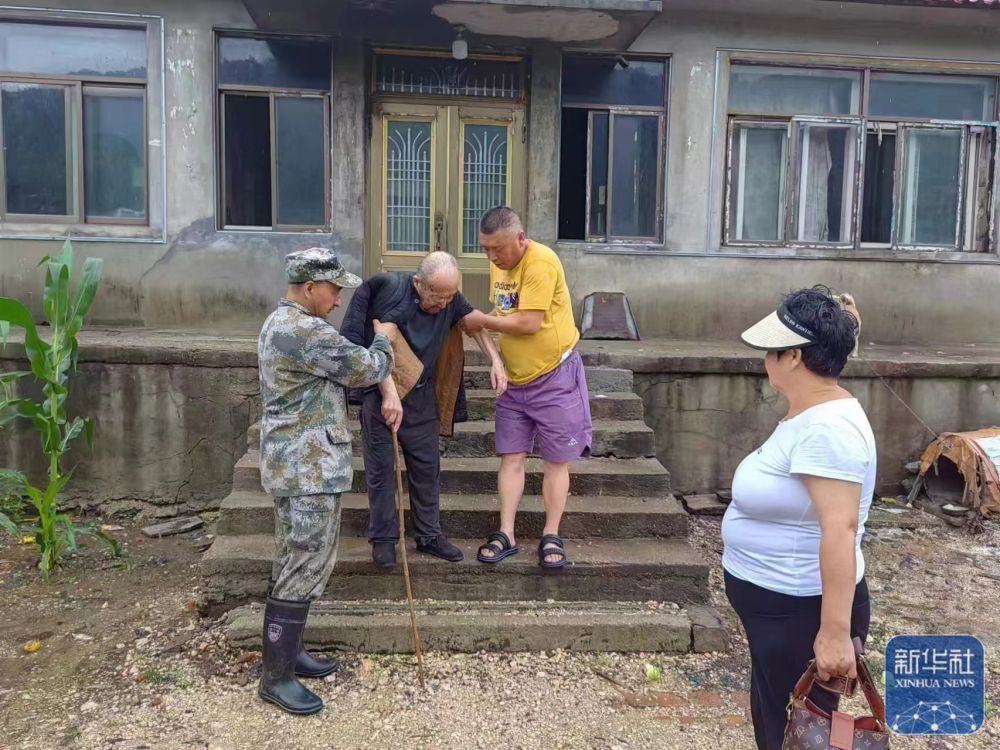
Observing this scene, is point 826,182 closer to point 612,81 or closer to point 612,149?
point 612,149

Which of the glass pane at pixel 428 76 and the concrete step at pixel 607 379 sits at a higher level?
the glass pane at pixel 428 76

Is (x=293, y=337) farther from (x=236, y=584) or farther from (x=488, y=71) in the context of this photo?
(x=488, y=71)

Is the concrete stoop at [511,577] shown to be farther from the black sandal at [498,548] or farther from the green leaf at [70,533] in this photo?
the green leaf at [70,533]

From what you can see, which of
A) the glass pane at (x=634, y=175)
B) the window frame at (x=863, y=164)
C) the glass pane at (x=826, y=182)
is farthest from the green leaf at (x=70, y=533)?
the glass pane at (x=826, y=182)

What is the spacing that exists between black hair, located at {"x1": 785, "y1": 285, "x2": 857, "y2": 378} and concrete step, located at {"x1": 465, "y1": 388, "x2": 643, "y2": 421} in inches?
132

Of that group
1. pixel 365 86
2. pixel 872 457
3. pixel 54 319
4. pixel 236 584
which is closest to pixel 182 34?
pixel 365 86

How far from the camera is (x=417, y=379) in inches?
150

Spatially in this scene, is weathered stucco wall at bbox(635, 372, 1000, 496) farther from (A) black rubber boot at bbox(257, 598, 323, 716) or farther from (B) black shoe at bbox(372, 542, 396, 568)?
(A) black rubber boot at bbox(257, 598, 323, 716)

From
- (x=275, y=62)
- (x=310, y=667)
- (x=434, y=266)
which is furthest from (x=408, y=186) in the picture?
(x=310, y=667)

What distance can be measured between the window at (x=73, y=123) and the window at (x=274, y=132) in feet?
2.41

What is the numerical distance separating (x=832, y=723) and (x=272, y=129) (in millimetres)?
6464

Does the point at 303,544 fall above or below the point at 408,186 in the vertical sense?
below

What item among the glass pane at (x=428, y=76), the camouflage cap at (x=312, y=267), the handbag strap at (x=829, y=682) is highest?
the glass pane at (x=428, y=76)

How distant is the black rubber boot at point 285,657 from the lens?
3146 mm
